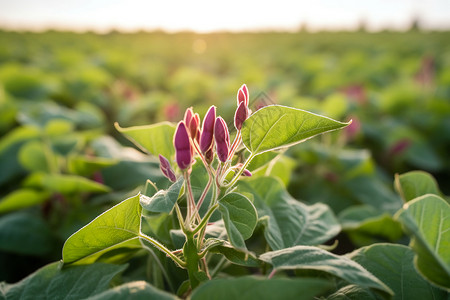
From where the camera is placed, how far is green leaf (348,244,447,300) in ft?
2.80

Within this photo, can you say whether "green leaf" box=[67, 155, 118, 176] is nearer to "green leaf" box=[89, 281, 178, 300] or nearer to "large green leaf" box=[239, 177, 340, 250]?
"large green leaf" box=[239, 177, 340, 250]

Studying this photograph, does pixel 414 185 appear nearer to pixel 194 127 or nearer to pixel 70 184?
pixel 194 127

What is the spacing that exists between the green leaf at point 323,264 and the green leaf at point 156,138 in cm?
36

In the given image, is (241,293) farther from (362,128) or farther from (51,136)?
(362,128)

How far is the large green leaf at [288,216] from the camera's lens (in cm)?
100

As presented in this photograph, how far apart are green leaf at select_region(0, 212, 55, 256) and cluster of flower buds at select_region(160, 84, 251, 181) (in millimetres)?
1080

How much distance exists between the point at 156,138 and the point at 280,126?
35 centimetres

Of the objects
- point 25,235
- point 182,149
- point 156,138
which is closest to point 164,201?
point 182,149

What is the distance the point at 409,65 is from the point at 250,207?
5.74 metres

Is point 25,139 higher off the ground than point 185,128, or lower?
lower

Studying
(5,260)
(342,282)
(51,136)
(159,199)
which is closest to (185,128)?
(159,199)

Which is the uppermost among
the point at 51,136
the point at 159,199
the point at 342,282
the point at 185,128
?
the point at 185,128

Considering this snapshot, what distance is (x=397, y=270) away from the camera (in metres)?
0.88

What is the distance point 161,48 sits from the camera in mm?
8883
